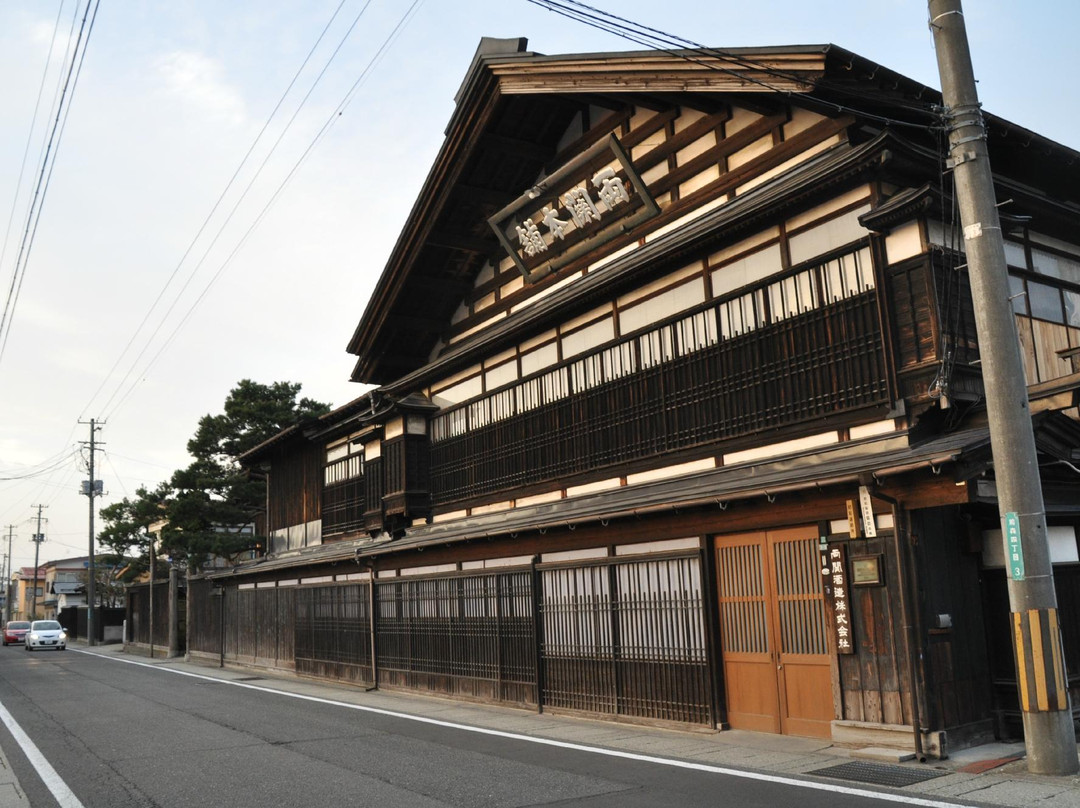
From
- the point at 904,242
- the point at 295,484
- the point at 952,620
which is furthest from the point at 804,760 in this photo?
the point at 295,484

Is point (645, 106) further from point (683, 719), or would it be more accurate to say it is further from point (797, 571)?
point (683, 719)

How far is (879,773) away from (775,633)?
2682mm

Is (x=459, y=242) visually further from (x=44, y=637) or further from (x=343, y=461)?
(x=44, y=637)

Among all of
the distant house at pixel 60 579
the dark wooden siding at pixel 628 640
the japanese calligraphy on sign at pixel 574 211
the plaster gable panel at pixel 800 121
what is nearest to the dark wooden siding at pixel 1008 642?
the dark wooden siding at pixel 628 640

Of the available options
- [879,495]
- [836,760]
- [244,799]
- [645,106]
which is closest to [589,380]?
[645,106]

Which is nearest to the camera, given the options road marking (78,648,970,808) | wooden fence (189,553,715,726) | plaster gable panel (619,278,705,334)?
road marking (78,648,970,808)

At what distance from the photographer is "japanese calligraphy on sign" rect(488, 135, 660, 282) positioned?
15.2 meters

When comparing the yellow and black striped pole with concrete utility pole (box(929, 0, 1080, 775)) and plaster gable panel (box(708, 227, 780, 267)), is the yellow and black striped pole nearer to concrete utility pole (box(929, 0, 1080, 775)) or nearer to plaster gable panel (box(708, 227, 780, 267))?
concrete utility pole (box(929, 0, 1080, 775))

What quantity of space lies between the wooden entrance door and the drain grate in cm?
141

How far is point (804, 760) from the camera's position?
9742 millimetres

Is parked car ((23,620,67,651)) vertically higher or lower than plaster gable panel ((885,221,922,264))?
lower

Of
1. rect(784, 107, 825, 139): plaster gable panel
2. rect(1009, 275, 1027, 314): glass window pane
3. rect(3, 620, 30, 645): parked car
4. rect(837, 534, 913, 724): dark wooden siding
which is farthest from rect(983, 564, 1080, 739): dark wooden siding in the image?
rect(3, 620, 30, 645): parked car

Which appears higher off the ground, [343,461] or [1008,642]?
[343,461]

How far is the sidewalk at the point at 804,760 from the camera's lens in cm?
782
